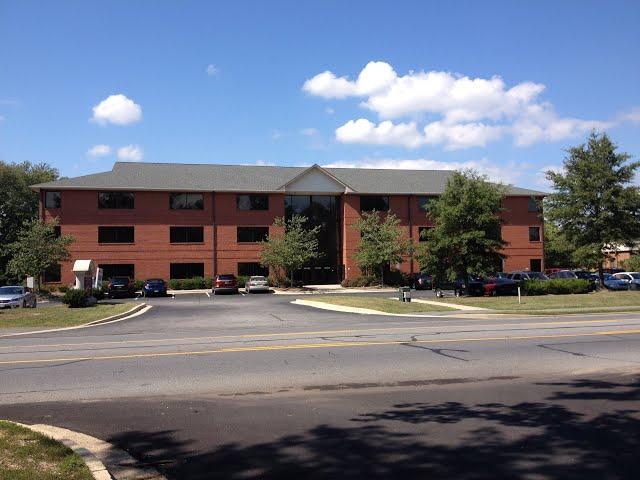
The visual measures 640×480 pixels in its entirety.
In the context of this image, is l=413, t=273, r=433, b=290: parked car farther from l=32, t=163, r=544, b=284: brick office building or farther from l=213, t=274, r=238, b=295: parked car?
l=213, t=274, r=238, b=295: parked car

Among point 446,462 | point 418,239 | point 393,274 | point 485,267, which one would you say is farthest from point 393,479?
point 418,239

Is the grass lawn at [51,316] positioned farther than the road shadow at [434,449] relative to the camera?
Yes

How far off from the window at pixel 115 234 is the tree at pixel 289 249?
11.5 metres

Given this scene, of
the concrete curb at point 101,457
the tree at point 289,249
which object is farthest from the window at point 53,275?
the concrete curb at point 101,457

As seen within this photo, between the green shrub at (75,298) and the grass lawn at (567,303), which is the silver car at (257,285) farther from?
the grass lawn at (567,303)

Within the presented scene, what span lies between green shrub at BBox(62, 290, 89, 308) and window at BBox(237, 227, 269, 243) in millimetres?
24446

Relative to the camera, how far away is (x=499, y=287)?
34875 millimetres

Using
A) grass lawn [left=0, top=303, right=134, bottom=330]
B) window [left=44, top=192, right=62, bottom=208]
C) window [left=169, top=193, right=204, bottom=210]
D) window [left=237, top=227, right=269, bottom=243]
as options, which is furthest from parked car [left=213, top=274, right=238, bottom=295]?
grass lawn [left=0, top=303, right=134, bottom=330]

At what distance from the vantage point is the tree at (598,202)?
32.6 m

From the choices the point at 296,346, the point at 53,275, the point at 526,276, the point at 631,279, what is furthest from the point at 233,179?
the point at 296,346

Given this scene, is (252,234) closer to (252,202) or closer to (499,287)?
(252,202)

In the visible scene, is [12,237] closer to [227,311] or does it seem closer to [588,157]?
[227,311]

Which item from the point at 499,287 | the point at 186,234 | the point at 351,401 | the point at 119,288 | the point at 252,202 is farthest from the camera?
the point at 252,202

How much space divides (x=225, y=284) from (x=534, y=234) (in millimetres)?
31812
